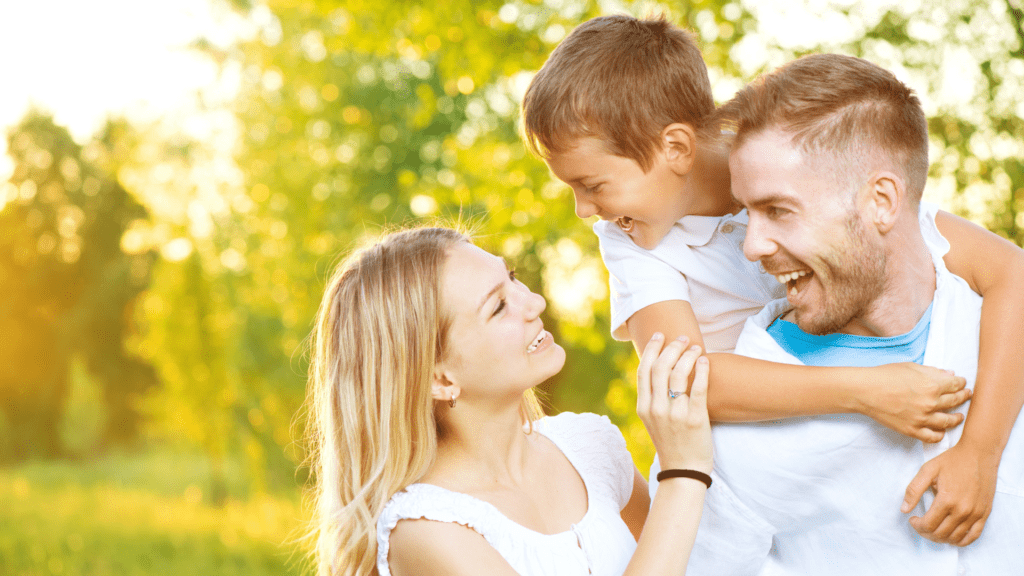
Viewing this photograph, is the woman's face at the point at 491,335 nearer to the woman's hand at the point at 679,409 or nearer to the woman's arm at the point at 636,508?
the woman's hand at the point at 679,409

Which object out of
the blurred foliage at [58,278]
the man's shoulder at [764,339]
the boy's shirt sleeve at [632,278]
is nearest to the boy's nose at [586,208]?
the boy's shirt sleeve at [632,278]

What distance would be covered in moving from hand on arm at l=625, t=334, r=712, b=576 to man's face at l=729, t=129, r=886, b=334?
305mm

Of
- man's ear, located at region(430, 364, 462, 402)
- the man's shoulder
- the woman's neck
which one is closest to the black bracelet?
the man's shoulder

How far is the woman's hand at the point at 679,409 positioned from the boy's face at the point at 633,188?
52 centimetres

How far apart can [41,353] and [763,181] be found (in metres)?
34.4

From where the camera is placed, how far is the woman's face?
227cm

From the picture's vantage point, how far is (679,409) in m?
1.97

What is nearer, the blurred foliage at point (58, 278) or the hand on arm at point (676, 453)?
the hand on arm at point (676, 453)

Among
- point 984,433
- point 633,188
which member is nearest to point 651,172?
point 633,188

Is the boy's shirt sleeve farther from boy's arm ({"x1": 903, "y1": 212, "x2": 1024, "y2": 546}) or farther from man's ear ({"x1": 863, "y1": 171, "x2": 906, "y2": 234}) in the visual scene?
boy's arm ({"x1": 903, "y1": 212, "x2": 1024, "y2": 546})

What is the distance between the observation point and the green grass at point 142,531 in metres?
12.0

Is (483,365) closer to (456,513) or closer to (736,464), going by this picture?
(456,513)

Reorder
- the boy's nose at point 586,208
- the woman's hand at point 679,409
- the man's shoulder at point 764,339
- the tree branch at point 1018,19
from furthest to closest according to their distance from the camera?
the tree branch at point 1018,19 < the boy's nose at point 586,208 < the man's shoulder at point 764,339 < the woman's hand at point 679,409

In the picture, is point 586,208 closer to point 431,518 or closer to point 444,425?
point 444,425
